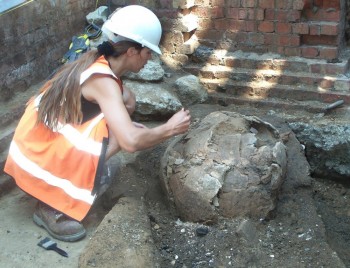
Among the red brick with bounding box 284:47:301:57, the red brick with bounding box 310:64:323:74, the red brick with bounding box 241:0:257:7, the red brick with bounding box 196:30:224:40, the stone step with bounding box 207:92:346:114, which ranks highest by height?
the red brick with bounding box 241:0:257:7

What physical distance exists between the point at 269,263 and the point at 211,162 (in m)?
0.64

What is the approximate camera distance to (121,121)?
2.99 meters

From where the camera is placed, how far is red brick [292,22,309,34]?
4.41 metres

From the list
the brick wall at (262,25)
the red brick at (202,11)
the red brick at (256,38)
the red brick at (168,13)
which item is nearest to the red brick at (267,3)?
the brick wall at (262,25)

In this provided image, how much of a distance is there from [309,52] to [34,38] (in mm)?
2110

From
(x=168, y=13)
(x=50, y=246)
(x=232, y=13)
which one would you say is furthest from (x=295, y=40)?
(x=50, y=246)

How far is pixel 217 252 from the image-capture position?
119 inches

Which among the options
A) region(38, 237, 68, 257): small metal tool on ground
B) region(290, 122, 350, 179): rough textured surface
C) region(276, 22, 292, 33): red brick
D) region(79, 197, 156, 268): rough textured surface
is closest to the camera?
region(79, 197, 156, 268): rough textured surface

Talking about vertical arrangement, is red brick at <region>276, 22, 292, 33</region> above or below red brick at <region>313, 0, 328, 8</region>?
below

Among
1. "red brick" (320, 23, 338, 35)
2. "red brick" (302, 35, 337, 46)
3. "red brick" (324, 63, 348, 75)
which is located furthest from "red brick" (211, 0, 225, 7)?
"red brick" (324, 63, 348, 75)

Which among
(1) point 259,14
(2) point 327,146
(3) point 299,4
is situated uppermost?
(3) point 299,4

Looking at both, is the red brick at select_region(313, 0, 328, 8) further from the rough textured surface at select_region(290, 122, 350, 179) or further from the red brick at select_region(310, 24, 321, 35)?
the rough textured surface at select_region(290, 122, 350, 179)

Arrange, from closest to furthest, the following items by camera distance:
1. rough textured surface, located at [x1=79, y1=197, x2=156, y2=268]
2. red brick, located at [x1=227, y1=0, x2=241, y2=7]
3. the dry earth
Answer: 1. rough textured surface, located at [x1=79, y1=197, x2=156, y2=268]
2. the dry earth
3. red brick, located at [x1=227, y1=0, x2=241, y2=7]

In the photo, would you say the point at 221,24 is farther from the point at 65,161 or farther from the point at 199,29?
the point at 65,161
